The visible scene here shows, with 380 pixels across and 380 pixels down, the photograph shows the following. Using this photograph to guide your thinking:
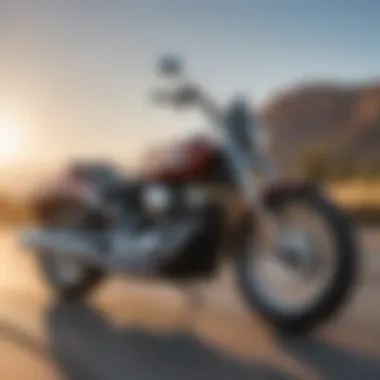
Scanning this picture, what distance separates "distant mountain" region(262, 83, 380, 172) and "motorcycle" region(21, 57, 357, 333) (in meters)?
0.24

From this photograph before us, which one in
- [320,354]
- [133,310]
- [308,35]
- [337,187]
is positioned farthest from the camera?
[133,310]

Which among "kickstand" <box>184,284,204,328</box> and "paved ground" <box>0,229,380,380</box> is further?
"kickstand" <box>184,284,204,328</box>

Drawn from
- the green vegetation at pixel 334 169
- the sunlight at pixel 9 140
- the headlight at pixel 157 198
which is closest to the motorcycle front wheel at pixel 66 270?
the headlight at pixel 157 198

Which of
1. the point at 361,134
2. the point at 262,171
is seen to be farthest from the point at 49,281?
the point at 361,134

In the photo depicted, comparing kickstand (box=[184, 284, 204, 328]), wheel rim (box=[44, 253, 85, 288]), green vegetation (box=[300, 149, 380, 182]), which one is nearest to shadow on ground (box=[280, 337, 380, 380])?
kickstand (box=[184, 284, 204, 328])

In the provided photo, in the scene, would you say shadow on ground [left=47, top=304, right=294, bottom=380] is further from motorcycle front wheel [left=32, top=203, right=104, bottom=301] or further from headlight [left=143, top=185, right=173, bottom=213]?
headlight [left=143, top=185, right=173, bottom=213]

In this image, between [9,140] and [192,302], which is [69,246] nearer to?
[192,302]

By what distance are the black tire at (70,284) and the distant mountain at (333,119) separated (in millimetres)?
662

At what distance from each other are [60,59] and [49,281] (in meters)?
0.65

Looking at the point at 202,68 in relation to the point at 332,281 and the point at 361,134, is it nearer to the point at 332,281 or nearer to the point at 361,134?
the point at 361,134

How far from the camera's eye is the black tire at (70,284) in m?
2.12

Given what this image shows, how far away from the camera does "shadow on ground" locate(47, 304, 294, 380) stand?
1800 millimetres

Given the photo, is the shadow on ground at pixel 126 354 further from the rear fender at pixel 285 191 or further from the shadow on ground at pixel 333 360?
the rear fender at pixel 285 191

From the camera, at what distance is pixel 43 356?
190 centimetres
